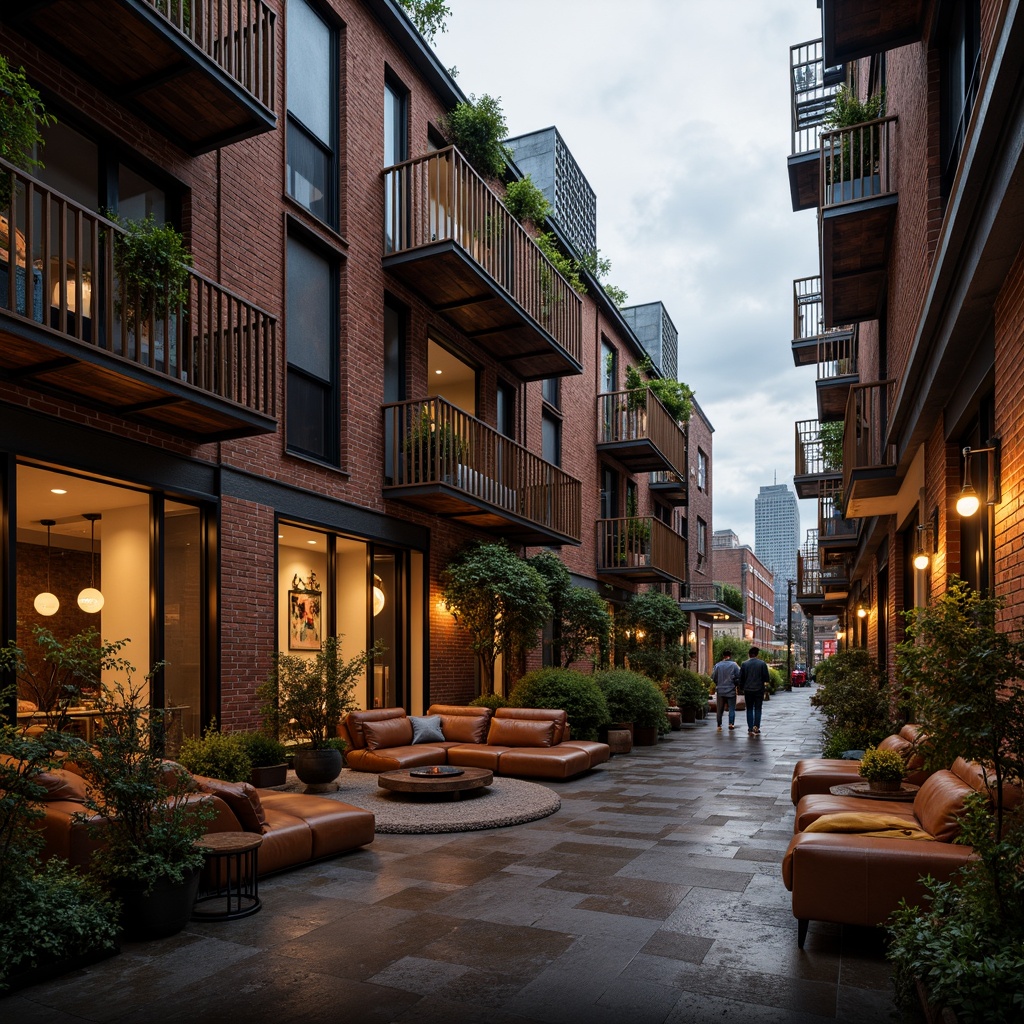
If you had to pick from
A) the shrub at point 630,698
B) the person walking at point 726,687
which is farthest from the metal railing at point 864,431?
the person walking at point 726,687

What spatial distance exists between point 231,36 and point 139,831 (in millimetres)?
7650

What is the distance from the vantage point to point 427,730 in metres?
11.5

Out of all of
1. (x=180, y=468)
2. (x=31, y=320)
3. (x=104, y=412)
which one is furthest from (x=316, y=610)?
(x=31, y=320)

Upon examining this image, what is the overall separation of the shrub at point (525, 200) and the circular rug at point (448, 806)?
10.9 metres

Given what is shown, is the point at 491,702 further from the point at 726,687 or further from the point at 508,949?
the point at 508,949

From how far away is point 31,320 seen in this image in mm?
6242

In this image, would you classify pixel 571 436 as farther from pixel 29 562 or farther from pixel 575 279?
pixel 29 562

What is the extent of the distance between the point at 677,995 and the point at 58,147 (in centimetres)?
846

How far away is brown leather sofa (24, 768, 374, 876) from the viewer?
515 centimetres

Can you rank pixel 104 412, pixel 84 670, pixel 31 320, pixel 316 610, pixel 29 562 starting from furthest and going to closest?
pixel 316 610
pixel 104 412
pixel 29 562
pixel 31 320
pixel 84 670

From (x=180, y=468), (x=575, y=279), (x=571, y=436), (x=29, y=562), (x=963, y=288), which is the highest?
(x=575, y=279)

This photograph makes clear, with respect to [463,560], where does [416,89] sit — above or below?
above

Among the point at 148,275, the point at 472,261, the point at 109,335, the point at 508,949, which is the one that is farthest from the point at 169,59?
the point at 508,949

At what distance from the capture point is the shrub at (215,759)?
25.2ft
